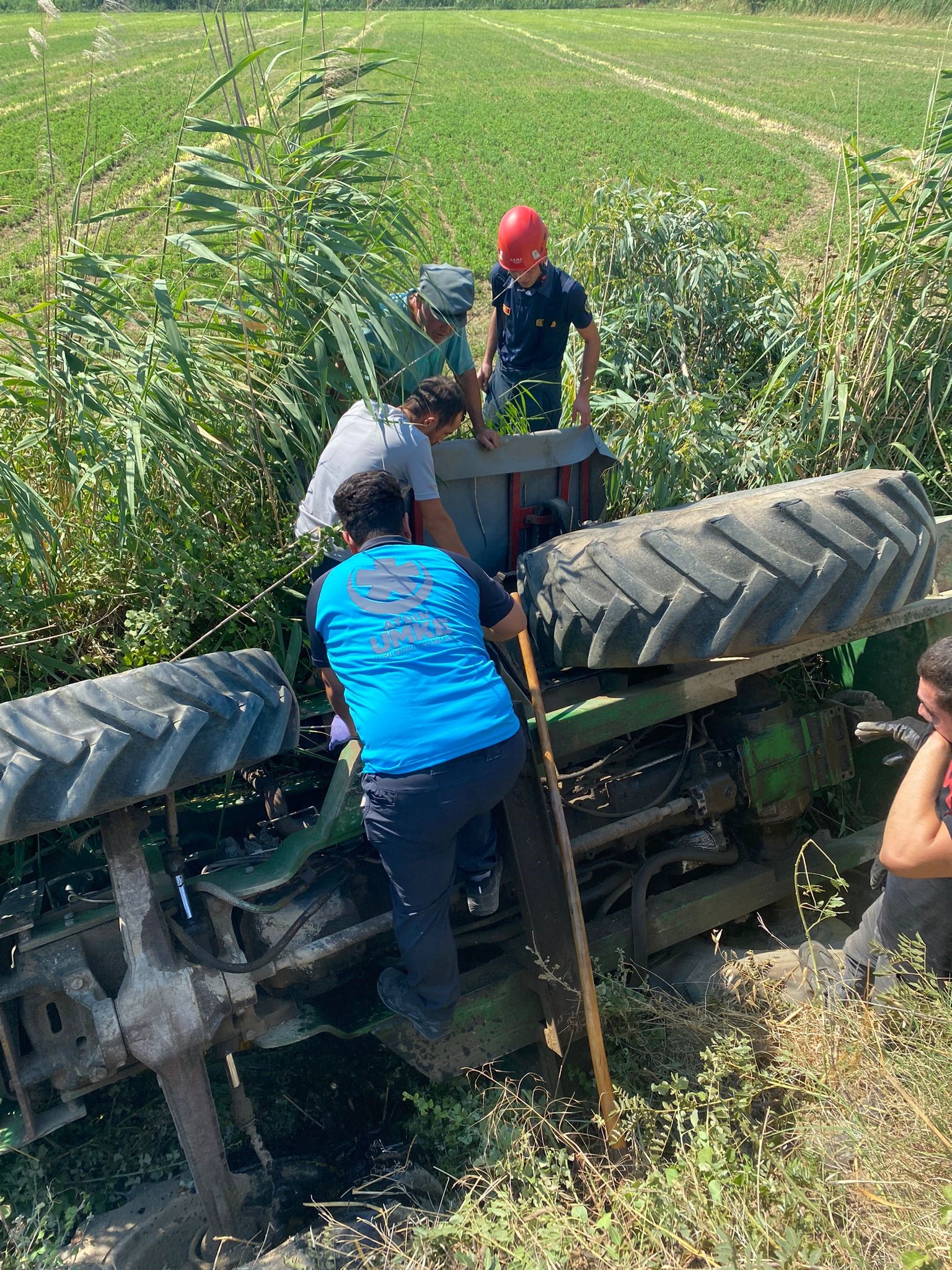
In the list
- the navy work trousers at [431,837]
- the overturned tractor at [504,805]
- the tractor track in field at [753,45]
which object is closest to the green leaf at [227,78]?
the overturned tractor at [504,805]

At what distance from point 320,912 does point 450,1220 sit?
795mm

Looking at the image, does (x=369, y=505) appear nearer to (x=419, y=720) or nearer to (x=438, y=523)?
(x=438, y=523)

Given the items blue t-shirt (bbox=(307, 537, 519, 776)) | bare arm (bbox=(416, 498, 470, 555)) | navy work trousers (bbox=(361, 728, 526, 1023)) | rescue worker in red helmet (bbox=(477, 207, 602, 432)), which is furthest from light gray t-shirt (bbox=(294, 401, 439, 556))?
rescue worker in red helmet (bbox=(477, 207, 602, 432))

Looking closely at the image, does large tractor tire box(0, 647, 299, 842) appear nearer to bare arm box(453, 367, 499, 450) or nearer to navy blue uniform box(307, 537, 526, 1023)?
navy blue uniform box(307, 537, 526, 1023)

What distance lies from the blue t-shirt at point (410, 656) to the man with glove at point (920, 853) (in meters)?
0.94

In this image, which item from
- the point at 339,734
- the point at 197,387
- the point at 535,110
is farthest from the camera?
the point at 535,110

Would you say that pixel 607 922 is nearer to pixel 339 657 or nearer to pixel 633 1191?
pixel 633 1191

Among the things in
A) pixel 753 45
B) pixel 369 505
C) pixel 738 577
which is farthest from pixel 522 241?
pixel 753 45

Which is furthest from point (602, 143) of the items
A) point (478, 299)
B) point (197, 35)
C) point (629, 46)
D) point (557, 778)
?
point (557, 778)

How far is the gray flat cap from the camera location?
352 centimetres

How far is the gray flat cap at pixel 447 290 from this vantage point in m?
3.52

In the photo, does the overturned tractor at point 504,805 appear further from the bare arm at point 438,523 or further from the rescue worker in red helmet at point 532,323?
the rescue worker in red helmet at point 532,323

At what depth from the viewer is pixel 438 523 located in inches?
120

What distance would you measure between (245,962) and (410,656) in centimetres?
88
